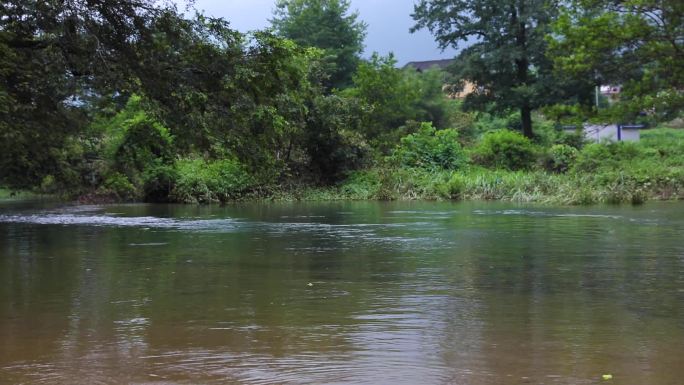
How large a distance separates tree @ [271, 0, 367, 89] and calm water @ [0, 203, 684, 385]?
4225cm

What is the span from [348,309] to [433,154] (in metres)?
28.0

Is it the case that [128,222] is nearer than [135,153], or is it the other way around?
[128,222]

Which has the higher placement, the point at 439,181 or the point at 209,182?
the point at 209,182

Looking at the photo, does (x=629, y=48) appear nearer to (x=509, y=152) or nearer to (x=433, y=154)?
(x=509, y=152)

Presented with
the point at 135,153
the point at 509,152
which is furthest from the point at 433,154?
the point at 135,153

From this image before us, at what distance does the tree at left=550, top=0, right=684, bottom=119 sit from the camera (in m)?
23.8

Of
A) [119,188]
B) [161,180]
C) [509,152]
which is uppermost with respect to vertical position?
[509,152]

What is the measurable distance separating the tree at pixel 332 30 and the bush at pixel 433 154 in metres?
20.3

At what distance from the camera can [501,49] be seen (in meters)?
39.8

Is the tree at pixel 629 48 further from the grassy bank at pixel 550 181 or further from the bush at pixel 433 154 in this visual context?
the bush at pixel 433 154

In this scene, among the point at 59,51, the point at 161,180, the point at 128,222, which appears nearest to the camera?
the point at 59,51

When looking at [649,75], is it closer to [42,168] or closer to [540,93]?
[540,93]

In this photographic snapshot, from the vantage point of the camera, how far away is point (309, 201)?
30172 millimetres

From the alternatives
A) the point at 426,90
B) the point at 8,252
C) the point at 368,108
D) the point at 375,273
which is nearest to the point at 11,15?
the point at 8,252
